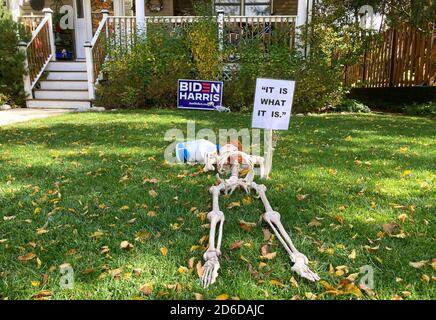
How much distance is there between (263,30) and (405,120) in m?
3.78

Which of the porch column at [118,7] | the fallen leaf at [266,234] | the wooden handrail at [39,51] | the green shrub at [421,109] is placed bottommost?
the green shrub at [421,109]

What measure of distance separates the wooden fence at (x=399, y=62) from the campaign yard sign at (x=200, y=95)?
3704 mm

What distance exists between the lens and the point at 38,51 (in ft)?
32.6

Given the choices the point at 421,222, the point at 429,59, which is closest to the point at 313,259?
the point at 421,222

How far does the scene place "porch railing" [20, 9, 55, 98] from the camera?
9.60 meters

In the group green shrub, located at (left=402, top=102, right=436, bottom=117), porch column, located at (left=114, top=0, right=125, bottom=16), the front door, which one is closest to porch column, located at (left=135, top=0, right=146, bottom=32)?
porch column, located at (left=114, top=0, right=125, bottom=16)

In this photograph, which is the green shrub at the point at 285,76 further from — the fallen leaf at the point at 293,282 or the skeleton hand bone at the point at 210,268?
the fallen leaf at the point at 293,282

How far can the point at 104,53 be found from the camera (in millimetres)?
9836

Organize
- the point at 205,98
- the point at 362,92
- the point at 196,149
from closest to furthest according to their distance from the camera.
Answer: the point at 196,149 → the point at 205,98 → the point at 362,92

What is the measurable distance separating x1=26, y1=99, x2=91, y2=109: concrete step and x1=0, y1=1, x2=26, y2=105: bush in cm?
33

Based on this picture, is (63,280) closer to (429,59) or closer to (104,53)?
(104,53)

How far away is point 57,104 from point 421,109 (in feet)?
27.1

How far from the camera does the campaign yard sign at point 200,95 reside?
870 cm

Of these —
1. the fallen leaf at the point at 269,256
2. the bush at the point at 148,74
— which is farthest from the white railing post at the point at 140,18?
the fallen leaf at the point at 269,256
